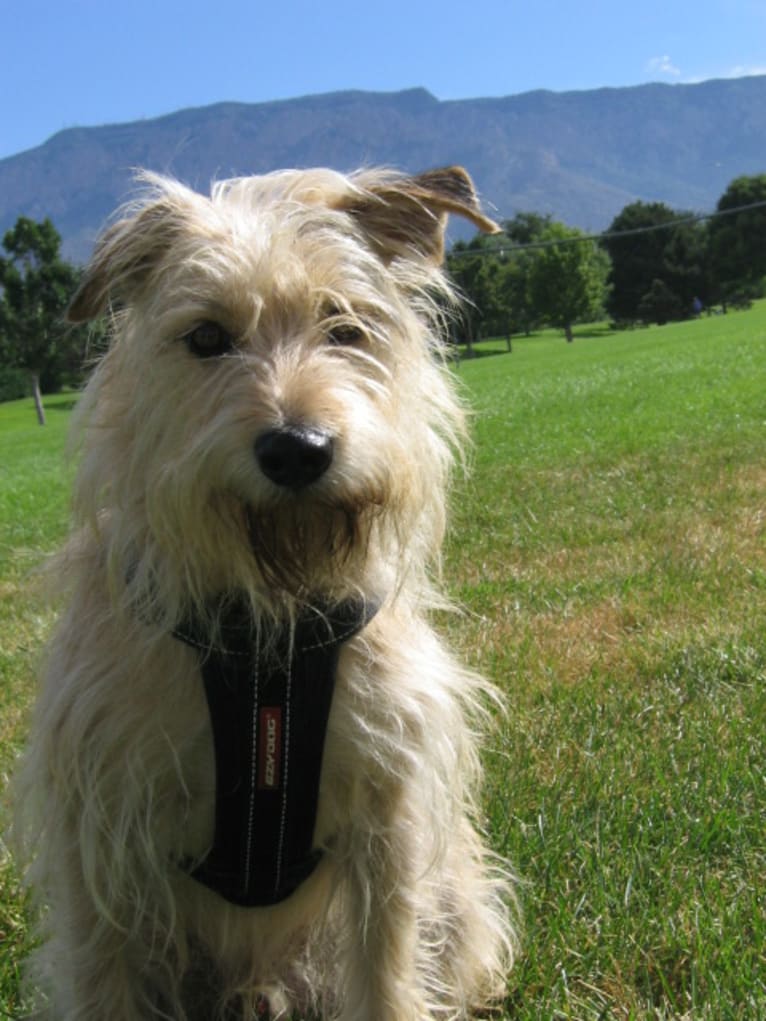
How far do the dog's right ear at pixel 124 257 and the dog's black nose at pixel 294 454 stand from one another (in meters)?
0.69

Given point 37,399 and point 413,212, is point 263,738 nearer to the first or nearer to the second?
point 413,212

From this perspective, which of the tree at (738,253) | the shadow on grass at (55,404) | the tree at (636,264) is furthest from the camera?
the tree at (636,264)

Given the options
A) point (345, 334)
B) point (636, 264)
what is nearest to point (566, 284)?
point (636, 264)

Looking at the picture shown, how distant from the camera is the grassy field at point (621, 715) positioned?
2.44 meters

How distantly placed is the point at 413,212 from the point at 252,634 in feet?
3.66

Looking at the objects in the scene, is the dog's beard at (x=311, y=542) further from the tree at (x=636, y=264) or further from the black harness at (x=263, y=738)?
the tree at (x=636, y=264)

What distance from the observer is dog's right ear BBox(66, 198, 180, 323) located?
2301 mm

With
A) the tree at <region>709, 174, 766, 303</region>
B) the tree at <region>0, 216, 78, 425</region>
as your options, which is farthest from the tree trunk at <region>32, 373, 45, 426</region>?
the tree at <region>709, 174, 766, 303</region>

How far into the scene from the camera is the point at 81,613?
2250 millimetres

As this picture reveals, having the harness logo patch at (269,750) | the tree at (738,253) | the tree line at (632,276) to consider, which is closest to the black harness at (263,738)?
the harness logo patch at (269,750)

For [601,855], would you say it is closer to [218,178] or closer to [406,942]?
[406,942]

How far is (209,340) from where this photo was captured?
2.20 meters

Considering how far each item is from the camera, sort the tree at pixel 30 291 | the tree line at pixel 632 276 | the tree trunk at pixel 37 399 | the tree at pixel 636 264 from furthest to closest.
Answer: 1. the tree at pixel 636 264
2. the tree line at pixel 632 276
3. the tree at pixel 30 291
4. the tree trunk at pixel 37 399

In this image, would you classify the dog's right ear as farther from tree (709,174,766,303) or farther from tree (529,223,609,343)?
tree (709,174,766,303)
